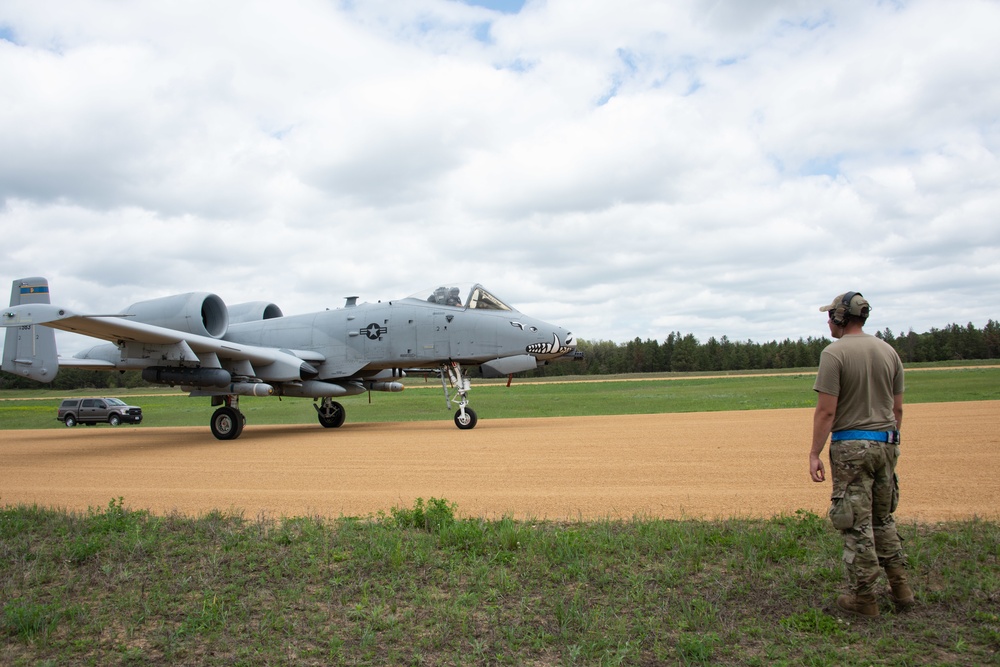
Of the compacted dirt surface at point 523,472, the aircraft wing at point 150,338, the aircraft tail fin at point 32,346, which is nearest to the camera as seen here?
the compacted dirt surface at point 523,472

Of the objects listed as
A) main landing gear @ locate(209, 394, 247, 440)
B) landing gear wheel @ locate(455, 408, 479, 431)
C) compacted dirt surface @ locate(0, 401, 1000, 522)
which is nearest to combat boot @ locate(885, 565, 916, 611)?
compacted dirt surface @ locate(0, 401, 1000, 522)

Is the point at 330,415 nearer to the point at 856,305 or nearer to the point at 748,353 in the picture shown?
the point at 856,305

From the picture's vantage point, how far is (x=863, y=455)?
4707 millimetres

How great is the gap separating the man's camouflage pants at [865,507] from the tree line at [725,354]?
8530cm

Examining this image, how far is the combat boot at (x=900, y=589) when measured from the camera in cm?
473

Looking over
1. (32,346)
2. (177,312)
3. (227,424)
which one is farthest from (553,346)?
(32,346)

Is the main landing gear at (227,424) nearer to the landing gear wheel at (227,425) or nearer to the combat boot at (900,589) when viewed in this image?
the landing gear wheel at (227,425)

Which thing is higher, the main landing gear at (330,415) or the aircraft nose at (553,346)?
the aircraft nose at (553,346)

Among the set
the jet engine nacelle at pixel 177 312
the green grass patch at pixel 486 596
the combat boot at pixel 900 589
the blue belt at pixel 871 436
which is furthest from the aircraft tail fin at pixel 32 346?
the combat boot at pixel 900 589

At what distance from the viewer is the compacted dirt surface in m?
7.95

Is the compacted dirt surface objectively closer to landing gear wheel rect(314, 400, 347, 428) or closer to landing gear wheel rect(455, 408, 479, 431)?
landing gear wheel rect(455, 408, 479, 431)

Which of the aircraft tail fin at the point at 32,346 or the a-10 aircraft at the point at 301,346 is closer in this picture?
the aircraft tail fin at the point at 32,346

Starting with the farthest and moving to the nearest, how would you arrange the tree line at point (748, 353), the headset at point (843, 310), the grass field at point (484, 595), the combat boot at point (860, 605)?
1. the tree line at point (748, 353)
2. the headset at point (843, 310)
3. the combat boot at point (860, 605)
4. the grass field at point (484, 595)

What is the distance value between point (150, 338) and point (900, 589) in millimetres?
16187
